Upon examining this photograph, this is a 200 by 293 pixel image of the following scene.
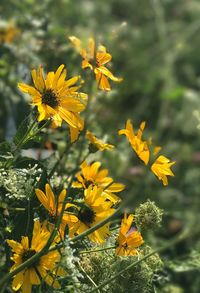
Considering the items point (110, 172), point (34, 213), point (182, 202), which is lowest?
point (182, 202)

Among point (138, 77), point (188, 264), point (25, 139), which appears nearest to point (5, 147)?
point (25, 139)

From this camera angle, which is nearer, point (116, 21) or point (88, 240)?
point (88, 240)

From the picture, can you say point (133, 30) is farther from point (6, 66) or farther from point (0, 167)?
point (0, 167)

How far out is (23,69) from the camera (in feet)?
7.09

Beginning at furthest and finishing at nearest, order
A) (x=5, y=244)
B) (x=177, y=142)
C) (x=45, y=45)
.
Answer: (x=177, y=142), (x=45, y=45), (x=5, y=244)

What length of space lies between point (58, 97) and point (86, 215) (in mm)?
220

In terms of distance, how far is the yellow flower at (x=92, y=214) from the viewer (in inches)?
45.6

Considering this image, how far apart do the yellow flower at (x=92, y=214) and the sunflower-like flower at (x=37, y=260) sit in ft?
0.18

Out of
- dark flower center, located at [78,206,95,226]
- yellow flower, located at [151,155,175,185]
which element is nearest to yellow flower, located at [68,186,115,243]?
dark flower center, located at [78,206,95,226]

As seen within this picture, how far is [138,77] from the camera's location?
132 inches

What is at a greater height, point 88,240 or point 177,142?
point 88,240

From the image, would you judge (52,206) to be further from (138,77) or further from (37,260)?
(138,77)

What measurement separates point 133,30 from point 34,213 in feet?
8.51

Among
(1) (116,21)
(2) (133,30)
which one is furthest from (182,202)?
Result: (1) (116,21)
